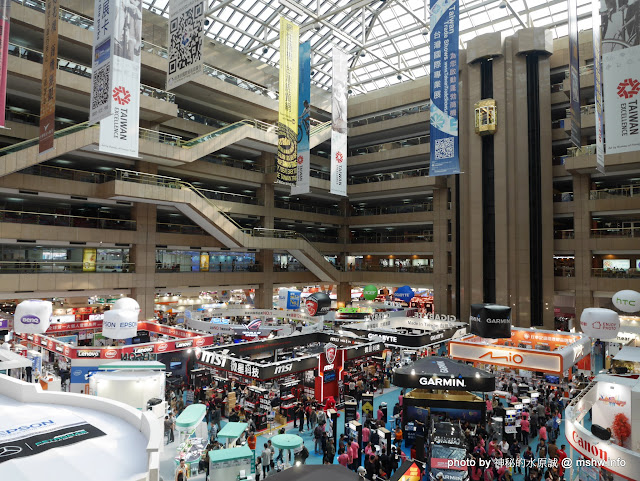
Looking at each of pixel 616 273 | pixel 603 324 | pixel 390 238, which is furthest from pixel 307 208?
pixel 603 324

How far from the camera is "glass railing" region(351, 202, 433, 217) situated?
140 ft

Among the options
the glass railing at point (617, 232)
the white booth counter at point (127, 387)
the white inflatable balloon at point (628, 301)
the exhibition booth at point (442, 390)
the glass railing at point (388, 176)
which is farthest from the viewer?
the glass railing at point (388, 176)

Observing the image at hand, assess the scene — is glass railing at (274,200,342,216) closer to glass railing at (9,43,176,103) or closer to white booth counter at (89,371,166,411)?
glass railing at (9,43,176,103)

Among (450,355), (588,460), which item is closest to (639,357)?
(450,355)

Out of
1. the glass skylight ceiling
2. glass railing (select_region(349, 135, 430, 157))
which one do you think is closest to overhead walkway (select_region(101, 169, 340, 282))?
glass railing (select_region(349, 135, 430, 157))

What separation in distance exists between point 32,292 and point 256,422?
19.6 metres

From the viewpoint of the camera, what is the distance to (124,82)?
17.4 metres

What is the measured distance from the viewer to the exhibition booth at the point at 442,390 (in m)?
14.6

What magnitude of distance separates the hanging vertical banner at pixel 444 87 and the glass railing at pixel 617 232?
16356mm

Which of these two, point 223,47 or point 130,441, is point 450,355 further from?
point 223,47

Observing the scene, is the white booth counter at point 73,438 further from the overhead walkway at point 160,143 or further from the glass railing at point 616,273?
the glass railing at point 616,273

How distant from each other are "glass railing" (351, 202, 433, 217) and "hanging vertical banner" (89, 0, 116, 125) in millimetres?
31201

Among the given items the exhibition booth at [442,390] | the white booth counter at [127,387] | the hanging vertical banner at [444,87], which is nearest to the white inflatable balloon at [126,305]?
the white booth counter at [127,387]

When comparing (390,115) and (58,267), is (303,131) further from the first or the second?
(390,115)
